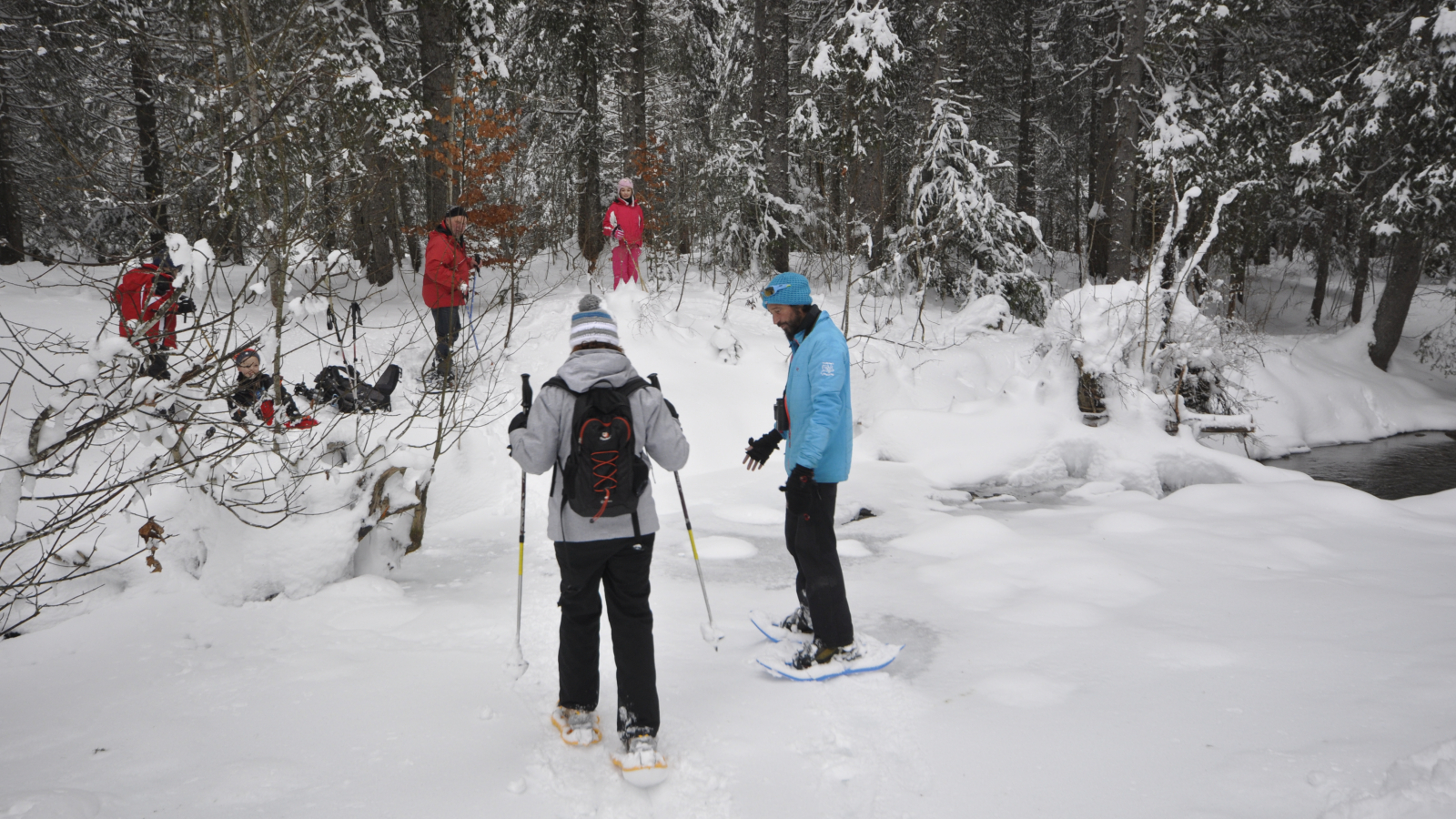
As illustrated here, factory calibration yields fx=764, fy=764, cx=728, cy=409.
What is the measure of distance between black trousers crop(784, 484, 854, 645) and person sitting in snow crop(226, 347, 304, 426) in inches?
97.9

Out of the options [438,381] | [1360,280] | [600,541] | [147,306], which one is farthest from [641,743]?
[1360,280]

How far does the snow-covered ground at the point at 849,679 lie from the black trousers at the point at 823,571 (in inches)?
9.5

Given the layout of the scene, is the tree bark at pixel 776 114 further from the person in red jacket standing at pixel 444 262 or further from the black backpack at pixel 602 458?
the black backpack at pixel 602 458

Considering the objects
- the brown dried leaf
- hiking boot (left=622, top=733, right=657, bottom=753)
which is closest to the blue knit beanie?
hiking boot (left=622, top=733, right=657, bottom=753)

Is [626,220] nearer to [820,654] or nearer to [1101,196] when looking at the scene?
[820,654]

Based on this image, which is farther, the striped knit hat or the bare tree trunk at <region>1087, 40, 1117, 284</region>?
the bare tree trunk at <region>1087, 40, 1117, 284</region>

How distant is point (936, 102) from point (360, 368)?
985 cm

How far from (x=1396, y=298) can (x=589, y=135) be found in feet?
50.6

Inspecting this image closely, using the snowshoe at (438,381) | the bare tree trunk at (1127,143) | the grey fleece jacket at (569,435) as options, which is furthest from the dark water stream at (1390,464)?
the snowshoe at (438,381)

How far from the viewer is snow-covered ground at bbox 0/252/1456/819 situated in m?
2.69

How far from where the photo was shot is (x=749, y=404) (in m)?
8.99

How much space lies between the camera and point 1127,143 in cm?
1311

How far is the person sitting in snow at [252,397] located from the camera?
3.48 m

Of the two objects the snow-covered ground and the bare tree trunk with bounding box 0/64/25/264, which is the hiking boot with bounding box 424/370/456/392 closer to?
the snow-covered ground
